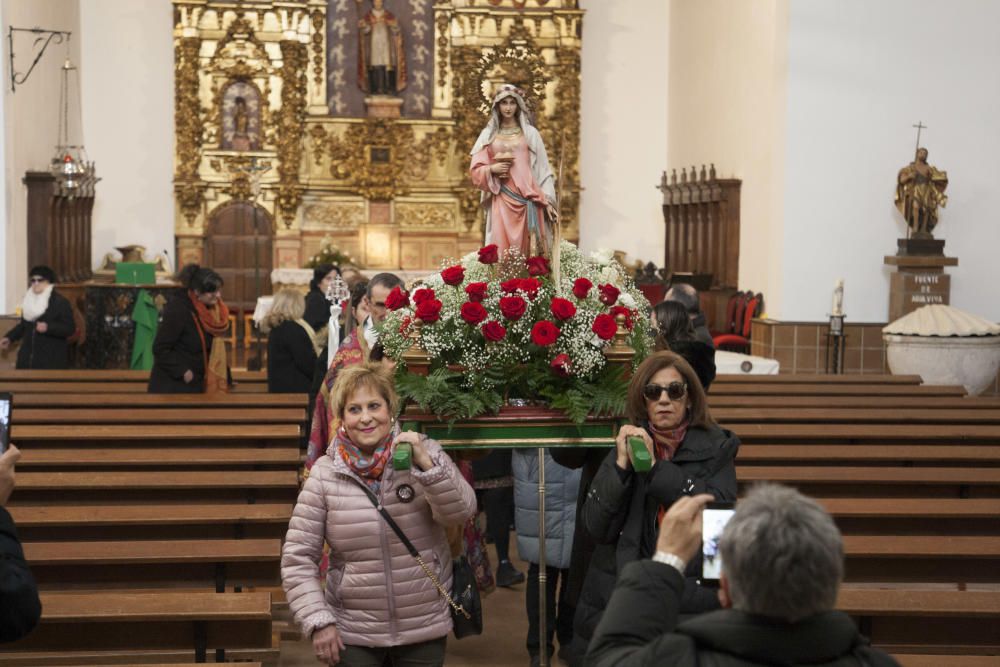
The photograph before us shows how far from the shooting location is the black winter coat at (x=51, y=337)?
11.6 m

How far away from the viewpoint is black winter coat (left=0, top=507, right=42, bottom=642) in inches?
111

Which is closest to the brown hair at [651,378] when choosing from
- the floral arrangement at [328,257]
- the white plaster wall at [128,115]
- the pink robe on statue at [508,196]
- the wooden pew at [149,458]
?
the wooden pew at [149,458]

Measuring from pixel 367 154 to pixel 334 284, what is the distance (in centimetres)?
1036

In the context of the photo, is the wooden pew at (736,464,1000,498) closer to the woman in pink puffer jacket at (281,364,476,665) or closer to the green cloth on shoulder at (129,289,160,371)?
the woman in pink puffer jacket at (281,364,476,665)

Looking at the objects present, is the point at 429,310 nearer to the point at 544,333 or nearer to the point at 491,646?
the point at 544,333

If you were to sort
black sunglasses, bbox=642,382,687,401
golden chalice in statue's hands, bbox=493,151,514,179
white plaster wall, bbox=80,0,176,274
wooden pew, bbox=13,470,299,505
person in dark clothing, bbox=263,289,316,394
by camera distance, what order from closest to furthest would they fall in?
black sunglasses, bbox=642,382,687,401 → wooden pew, bbox=13,470,299,505 → golden chalice in statue's hands, bbox=493,151,514,179 → person in dark clothing, bbox=263,289,316,394 → white plaster wall, bbox=80,0,176,274

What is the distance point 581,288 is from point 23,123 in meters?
12.9

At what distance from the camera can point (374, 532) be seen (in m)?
3.77

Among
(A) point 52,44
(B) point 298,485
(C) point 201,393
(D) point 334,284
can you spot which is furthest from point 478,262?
(A) point 52,44

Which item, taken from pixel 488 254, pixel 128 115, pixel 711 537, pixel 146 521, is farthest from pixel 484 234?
pixel 128 115

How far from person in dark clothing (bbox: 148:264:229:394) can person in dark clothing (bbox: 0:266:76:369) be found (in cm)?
336

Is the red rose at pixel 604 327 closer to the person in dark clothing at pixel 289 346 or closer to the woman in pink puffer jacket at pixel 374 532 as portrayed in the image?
the woman in pink puffer jacket at pixel 374 532

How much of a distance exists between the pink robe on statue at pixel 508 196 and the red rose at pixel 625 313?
2952mm

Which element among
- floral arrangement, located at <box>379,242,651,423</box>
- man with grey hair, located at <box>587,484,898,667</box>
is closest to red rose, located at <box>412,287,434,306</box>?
floral arrangement, located at <box>379,242,651,423</box>
